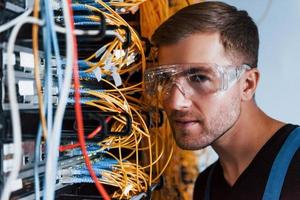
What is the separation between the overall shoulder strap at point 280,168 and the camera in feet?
3.48

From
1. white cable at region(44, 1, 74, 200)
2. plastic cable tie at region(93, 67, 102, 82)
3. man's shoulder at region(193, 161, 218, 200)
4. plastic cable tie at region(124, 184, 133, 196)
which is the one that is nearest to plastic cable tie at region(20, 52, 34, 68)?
plastic cable tie at region(93, 67, 102, 82)

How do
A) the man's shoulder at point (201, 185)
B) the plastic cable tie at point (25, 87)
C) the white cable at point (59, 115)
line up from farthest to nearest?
1. the man's shoulder at point (201, 185)
2. the plastic cable tie at point (25, 87)
3. the white cable at point (59, 115)

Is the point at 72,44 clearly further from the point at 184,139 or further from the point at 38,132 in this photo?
the point at 184,139

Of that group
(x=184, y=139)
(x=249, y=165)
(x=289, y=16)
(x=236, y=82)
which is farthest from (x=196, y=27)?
(x=289, y=16)

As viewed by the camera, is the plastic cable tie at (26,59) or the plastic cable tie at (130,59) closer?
the plastic cable tie at (26,59)

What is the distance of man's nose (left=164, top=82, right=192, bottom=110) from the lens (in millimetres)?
1162

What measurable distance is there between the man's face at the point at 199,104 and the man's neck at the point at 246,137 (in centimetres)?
4

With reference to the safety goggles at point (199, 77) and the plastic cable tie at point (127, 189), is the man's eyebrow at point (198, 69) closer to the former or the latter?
the safety goggles at point (199, 77)

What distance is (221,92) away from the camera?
45.9 inches

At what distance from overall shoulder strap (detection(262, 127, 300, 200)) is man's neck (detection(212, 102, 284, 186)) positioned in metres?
0.11

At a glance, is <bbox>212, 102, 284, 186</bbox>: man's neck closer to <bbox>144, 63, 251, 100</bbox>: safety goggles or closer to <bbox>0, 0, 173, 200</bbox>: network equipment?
<bbox>144, 63, 251, 100</bbox>: safety goggles

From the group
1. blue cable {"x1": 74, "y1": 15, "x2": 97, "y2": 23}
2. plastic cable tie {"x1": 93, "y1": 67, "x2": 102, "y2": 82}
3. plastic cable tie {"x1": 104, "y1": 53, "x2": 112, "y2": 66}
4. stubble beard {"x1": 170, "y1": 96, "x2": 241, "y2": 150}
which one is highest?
blue cable {"x1": 74, "y1": 15, "x2": 97, "y2": 23}

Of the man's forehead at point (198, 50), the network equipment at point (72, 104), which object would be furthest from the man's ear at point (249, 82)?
the network equipment at point (72, 104)

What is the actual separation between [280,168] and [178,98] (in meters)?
0.38
